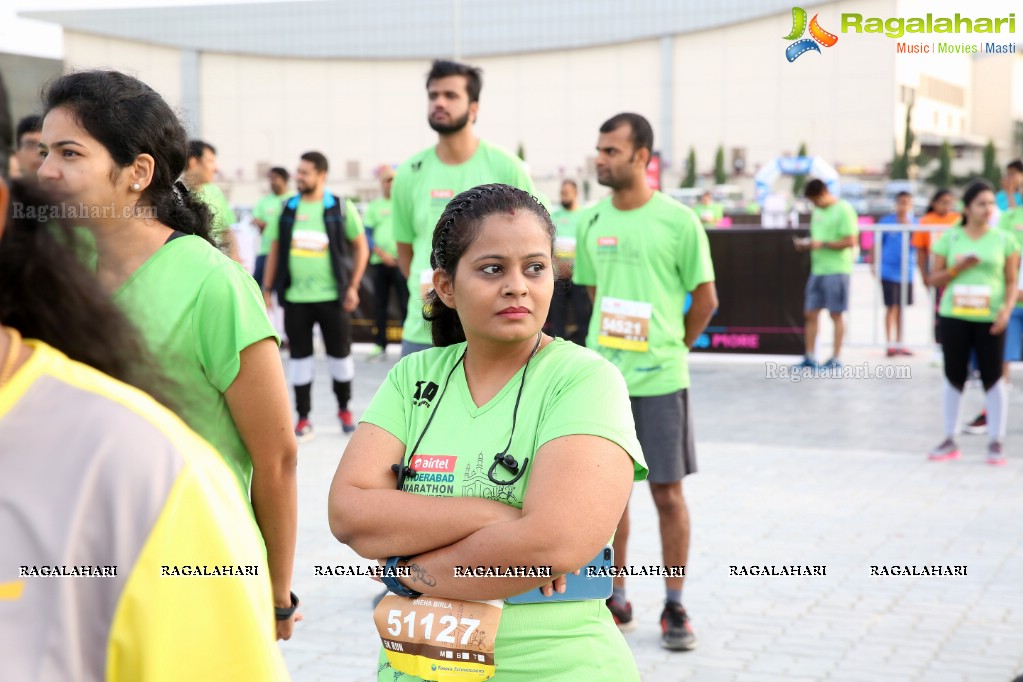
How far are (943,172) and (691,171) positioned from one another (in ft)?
37.8

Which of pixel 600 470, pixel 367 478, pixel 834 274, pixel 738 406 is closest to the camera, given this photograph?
pixel 600 470

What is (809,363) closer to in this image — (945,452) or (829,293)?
(829,293)

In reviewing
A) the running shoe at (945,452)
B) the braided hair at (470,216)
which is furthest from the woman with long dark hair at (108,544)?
the running shoe at (945,452)

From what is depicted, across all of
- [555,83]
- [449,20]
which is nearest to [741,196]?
[555,83]

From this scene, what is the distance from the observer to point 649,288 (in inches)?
212

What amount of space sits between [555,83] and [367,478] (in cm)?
6380

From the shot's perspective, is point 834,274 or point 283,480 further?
point 834,274

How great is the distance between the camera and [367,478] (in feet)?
8.86

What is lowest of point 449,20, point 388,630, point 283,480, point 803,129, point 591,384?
point 388,630

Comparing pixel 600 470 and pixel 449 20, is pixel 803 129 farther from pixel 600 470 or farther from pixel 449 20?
pixel 600 470

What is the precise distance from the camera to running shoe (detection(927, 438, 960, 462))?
888 cm

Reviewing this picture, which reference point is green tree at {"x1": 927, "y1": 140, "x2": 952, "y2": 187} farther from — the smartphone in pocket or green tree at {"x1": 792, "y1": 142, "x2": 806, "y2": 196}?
the smartphone in pocket

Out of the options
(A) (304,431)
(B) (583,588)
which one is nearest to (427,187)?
(B) (583,588)

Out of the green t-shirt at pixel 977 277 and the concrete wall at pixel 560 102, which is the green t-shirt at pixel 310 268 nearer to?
the green t-shirt at pixel 977 277
